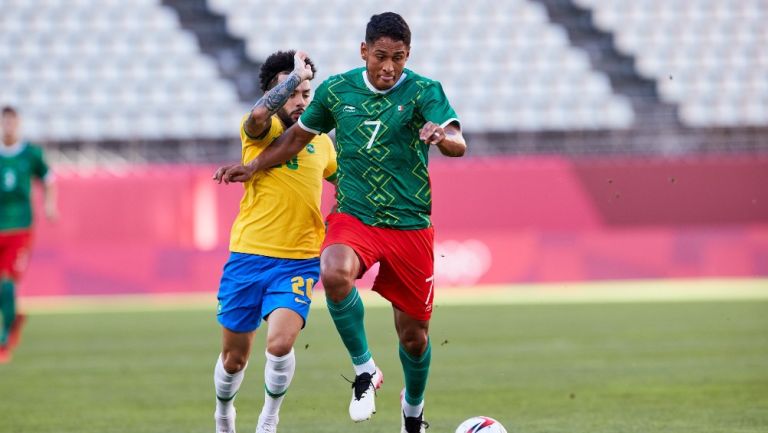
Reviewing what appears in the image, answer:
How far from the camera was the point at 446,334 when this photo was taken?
14.6m

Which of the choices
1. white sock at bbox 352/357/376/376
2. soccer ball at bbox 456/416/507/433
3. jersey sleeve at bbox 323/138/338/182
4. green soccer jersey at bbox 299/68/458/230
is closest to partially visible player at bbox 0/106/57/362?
jersey sleeve at bbox 323/138/338/182

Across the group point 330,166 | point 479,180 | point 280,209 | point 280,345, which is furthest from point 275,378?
point 479,180

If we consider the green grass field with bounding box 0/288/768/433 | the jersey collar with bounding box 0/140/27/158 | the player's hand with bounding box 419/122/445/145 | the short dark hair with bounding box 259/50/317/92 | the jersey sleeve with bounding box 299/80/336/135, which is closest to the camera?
the player's hand with bounding box 419/122/445/145

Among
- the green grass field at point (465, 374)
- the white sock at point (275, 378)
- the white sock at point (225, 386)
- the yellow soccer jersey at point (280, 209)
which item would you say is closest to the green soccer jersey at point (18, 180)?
the green grass field at point (465, 374)

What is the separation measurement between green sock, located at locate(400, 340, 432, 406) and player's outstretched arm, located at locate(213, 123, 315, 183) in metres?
1.20

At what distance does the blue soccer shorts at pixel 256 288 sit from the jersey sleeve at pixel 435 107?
1.21 meters

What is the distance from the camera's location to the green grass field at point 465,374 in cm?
791

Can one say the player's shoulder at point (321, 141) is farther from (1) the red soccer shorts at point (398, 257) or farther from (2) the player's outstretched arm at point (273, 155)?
(1) the red soccer shorts at point (398, 257)

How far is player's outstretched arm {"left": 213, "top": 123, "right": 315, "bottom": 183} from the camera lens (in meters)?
6.74

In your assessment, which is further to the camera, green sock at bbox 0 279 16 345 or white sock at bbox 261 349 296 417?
green sock at bbox 0 279 16 345

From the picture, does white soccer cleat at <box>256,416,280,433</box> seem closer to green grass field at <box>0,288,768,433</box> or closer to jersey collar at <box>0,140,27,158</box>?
green grass field at <box>0,288,768,433</box>

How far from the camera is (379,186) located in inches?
253

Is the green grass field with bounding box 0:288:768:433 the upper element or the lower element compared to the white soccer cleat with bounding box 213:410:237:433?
lower

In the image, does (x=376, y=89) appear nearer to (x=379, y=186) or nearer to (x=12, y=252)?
(x=379, y=186)
